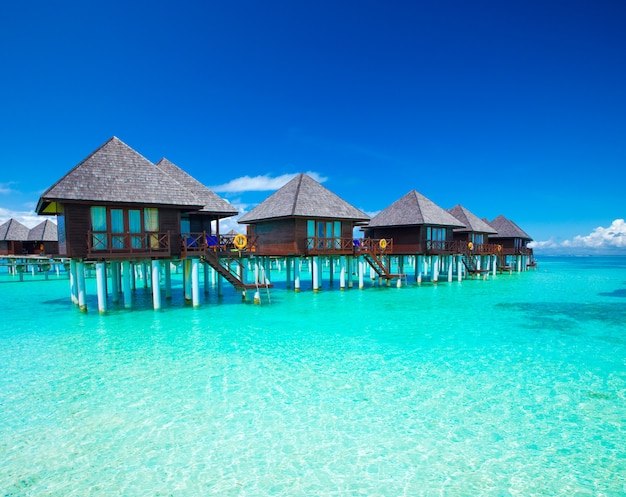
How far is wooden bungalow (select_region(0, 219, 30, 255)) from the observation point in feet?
149

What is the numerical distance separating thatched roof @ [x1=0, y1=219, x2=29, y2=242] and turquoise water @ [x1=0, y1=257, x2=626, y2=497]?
37.4 meters

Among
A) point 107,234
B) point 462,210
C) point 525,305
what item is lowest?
point 525,305

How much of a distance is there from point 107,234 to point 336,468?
1508cm

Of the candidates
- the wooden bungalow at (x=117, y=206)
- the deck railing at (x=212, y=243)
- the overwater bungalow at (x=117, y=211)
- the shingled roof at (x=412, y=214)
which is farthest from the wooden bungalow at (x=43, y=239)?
the shingled roof at (x=412, y=214)

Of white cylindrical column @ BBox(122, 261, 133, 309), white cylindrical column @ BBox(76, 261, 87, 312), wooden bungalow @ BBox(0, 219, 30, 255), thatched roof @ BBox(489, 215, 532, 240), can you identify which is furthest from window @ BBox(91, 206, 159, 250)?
thatched roof @ BBox(489, 215, 532, 240)

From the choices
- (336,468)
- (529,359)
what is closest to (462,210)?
(529,359)

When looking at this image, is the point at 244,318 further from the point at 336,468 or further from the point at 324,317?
the point at 336,468

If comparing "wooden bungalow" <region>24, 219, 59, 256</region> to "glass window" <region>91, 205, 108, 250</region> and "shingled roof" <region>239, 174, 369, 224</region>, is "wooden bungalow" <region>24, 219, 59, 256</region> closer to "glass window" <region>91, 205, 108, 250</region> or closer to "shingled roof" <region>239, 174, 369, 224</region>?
"shingled roof" <region>239, 174, 369, 224</region>

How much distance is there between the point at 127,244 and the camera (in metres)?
17.7

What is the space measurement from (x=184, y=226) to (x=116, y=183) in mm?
4764

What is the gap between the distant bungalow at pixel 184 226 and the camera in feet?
55.9

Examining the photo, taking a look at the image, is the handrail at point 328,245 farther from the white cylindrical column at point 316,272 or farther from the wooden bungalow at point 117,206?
the wooden bungalow at point 117,206

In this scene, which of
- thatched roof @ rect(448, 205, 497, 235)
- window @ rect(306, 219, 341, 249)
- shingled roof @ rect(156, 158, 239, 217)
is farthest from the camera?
thatched roof @ rect(448, 205, 497, 235)

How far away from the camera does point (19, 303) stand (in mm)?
22672
